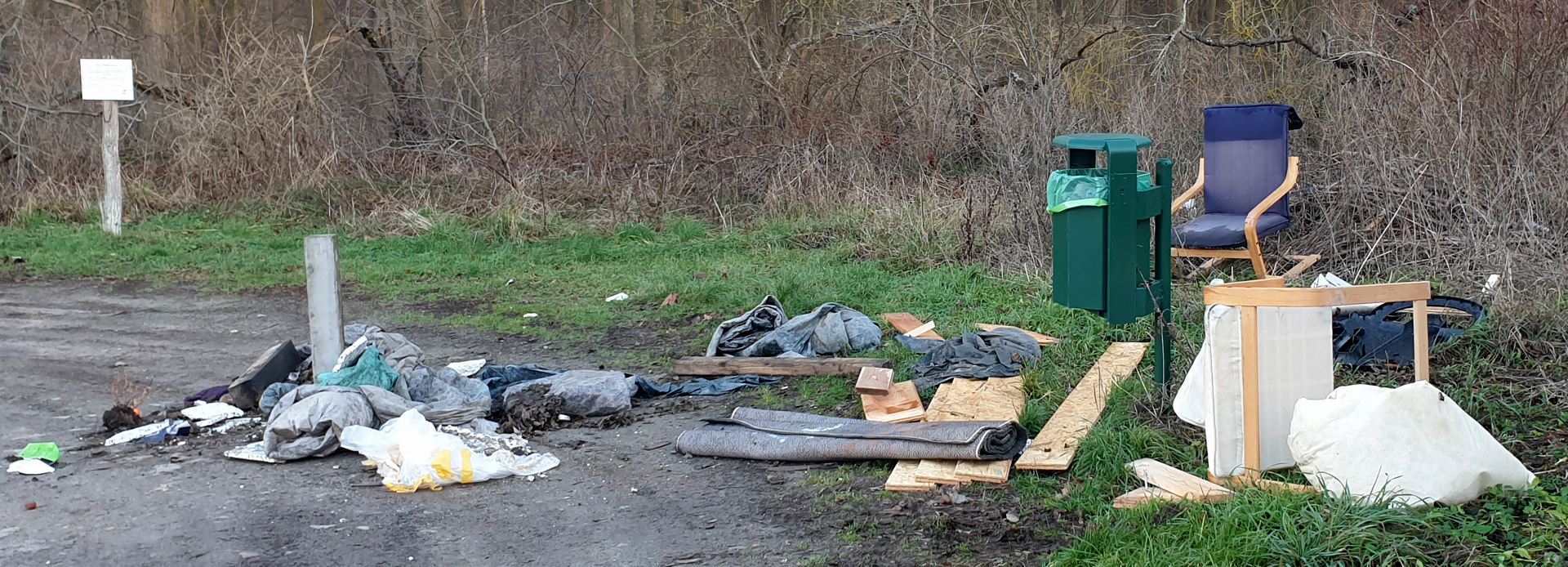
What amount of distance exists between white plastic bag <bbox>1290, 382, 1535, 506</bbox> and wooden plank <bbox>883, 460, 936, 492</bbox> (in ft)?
4.38

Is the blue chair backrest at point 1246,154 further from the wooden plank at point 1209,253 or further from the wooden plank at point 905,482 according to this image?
the wooden plank at point 905,482

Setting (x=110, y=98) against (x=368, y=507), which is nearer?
(x=368, y=507)

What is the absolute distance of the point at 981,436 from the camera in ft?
14.1

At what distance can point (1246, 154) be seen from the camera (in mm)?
8008

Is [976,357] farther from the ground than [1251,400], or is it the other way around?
[1251,400]

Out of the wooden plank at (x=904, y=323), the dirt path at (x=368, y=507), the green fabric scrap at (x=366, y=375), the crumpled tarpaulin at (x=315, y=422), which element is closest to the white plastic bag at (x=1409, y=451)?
the dirt path at (x=368, y=507)

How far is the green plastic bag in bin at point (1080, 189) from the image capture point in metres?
4.34

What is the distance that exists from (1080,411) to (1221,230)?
3.31m

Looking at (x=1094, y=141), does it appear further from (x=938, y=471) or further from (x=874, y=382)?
(x=874, y=382)

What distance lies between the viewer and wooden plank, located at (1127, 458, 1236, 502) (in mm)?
3637

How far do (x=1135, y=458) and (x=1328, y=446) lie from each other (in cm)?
84

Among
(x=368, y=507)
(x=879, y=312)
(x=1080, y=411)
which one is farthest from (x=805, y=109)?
(x=368, y=507)

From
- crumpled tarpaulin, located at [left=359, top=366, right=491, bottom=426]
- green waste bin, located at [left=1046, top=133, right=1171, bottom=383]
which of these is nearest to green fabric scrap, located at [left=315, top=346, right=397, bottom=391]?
crumpled tarpaulin, located at [left=359, top=366, right=491, bottom=426]

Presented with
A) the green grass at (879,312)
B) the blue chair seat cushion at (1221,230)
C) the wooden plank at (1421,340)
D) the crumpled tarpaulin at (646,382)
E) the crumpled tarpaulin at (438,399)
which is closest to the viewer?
the green grass at (879,312)
